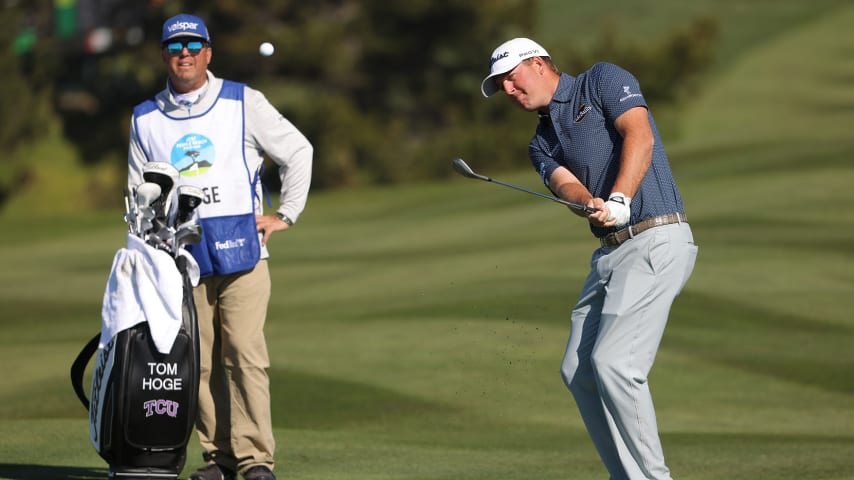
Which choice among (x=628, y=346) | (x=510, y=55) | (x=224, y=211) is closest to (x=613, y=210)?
(x=628, y=346)

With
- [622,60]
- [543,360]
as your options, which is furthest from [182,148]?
[622,60]

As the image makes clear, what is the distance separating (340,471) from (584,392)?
Result: 6.35ft

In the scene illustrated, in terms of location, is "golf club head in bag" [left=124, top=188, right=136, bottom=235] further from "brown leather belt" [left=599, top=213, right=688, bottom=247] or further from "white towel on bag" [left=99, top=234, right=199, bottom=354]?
"brown leather belt" [left=599, top=213, right=688, bottom=247]

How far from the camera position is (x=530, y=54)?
21.9ft

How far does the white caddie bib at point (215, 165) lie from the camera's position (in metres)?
7.24

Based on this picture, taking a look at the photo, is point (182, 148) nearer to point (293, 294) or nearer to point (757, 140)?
point (293, 294)

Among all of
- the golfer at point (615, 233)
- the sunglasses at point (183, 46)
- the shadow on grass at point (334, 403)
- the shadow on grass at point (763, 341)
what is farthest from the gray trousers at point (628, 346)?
the shadow on grass at point (763, 341)

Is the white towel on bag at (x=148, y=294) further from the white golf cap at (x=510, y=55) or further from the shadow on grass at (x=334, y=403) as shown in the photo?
the shadow on grass at (x=334, y=403)

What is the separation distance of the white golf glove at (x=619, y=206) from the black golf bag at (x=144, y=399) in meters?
1.89

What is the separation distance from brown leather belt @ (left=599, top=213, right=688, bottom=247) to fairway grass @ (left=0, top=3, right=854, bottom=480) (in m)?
1.94

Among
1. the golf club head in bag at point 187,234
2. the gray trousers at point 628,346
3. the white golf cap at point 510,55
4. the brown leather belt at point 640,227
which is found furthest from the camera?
the golf club head in bag at point 187,234

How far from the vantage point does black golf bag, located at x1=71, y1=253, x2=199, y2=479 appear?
6449mm

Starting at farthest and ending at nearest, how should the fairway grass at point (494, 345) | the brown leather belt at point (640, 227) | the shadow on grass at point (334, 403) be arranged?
the shadow on grass at point (334, 403), the fairway grass at point (494, 345), the brown leather belt at point (640, 227)

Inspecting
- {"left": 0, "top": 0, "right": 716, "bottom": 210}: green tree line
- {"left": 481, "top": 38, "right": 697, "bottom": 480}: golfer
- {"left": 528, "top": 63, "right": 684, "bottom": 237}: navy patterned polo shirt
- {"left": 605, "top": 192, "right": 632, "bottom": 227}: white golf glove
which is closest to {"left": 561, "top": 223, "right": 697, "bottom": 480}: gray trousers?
{"left": 481, "top": 38, "right": 697, "bottom": 480}: golfer
